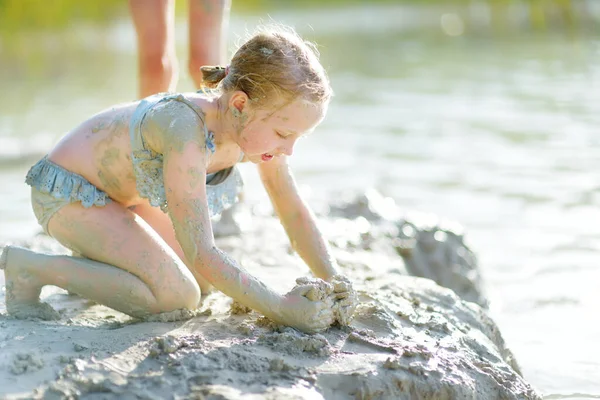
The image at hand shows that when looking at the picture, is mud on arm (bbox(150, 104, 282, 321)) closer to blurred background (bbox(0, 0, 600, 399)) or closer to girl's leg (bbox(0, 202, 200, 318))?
girl's leg (bbox(0, 202, 200, 318))

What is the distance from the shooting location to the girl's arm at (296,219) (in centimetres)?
270

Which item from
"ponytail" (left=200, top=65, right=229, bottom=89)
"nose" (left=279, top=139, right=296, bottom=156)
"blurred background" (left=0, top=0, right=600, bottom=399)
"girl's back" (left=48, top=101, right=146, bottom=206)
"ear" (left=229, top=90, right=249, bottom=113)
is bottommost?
"blurred background" (left=0, top=0, right=600, bottom=399)

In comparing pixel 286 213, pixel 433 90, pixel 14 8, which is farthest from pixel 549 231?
pixel 14 8

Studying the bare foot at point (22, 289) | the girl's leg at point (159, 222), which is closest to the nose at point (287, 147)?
the girl's leg at point (159, 222)

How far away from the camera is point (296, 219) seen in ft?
8.96

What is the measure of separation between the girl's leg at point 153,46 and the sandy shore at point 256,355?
97 cm

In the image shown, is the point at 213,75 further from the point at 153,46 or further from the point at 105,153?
the point at 153,46

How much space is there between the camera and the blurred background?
3.57m

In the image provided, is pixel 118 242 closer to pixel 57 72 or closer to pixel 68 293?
pixel 68 293

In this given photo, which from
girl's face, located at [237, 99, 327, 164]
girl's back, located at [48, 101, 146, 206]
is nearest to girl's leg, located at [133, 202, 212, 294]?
girl's back, located at [48, 101, 146, 206]

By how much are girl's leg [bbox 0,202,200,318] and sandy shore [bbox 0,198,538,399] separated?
0.23ft

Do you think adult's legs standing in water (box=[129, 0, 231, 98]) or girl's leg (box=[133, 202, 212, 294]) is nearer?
girl's leg (box=[133, 202, 212, 294])

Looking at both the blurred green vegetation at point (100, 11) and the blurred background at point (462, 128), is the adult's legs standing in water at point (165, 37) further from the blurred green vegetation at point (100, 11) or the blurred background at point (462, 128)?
the blurred green vegetation at point (100, 11)

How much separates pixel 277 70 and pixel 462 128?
4.32m
